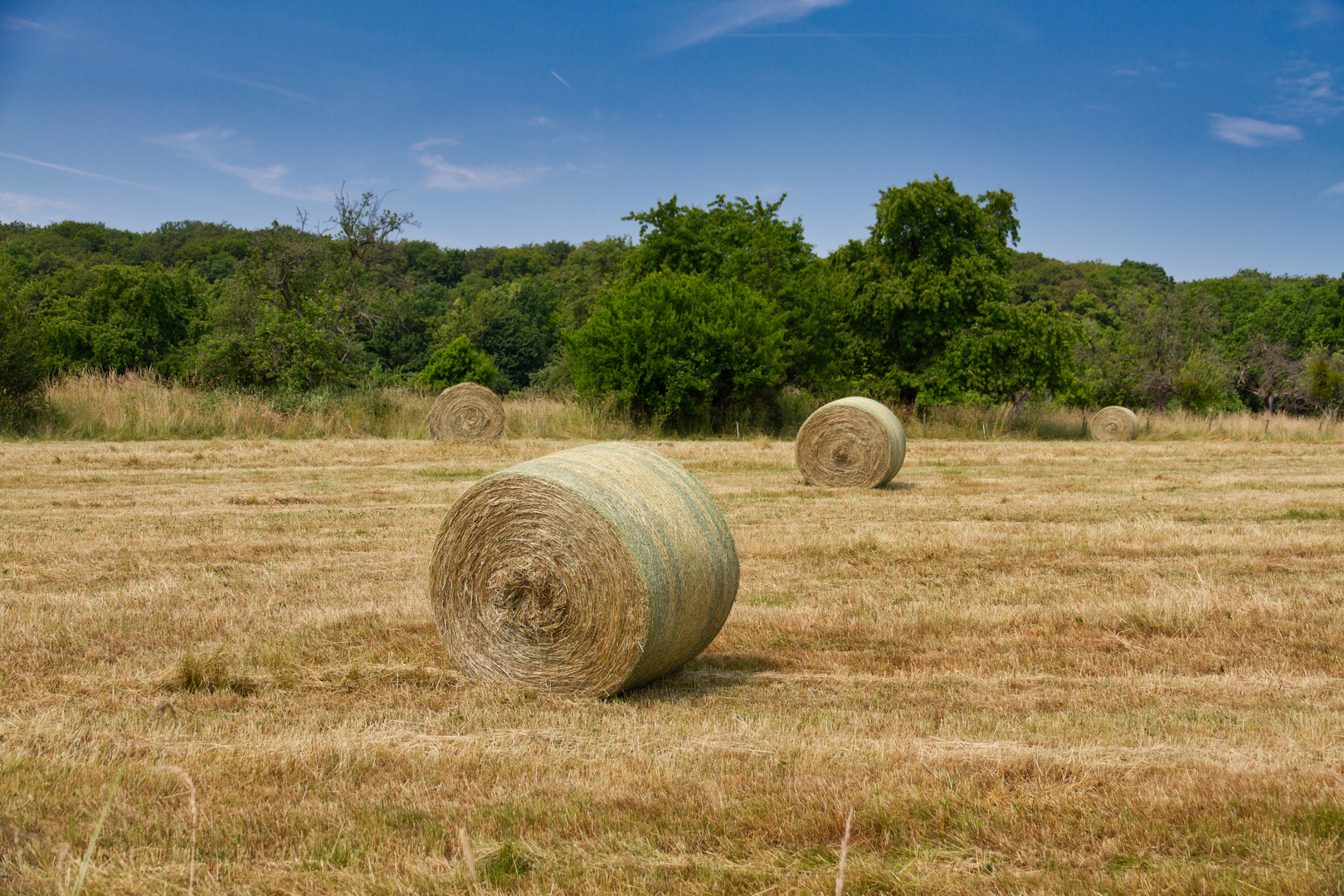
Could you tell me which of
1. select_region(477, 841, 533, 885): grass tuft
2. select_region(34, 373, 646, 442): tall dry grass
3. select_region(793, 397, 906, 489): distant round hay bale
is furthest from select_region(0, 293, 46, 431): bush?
select_region(477, 841, 533, 885): grass tuft

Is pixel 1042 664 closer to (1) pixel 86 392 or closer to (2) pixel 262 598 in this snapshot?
(2) pixel 262 598

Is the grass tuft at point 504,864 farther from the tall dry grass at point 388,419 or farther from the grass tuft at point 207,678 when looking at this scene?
the tall dry grass at point 388,419

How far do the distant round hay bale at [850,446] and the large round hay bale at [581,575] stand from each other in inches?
398

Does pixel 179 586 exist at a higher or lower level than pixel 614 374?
lower

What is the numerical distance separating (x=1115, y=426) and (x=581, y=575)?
1190 inches

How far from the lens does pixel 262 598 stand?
7.34 meters

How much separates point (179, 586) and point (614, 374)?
22.0 m

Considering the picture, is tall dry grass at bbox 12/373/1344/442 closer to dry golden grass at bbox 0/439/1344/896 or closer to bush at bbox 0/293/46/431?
bush at bbox 0/293/46/431

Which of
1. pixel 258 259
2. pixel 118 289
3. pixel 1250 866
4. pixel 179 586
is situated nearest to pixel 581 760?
pixel 1250 866

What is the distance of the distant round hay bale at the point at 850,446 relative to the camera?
51.8 feet

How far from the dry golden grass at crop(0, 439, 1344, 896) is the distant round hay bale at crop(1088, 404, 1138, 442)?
22.3 metres

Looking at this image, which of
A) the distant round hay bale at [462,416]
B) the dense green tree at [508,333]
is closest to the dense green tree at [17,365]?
the distant round hay bale at [462,416]

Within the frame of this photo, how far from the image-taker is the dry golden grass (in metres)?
3.38

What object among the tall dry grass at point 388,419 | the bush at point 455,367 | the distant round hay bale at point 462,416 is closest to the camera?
the tall dry grass at point 388,419
